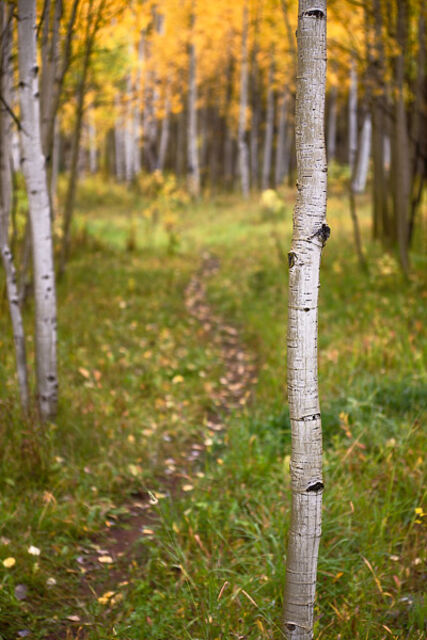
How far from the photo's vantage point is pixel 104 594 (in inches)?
112

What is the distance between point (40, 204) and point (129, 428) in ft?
5.94

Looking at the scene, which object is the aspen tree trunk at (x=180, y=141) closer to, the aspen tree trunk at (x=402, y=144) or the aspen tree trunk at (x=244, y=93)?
the aspen tree trunk at (x=244, y=93)

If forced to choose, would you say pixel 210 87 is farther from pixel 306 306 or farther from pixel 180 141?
pixel 306 306

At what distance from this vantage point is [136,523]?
3.54 meters

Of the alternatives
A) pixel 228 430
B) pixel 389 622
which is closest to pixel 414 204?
pixel 228 430

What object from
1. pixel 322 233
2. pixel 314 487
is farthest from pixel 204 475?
pixel 322 233

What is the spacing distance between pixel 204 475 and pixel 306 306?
7.18 feet

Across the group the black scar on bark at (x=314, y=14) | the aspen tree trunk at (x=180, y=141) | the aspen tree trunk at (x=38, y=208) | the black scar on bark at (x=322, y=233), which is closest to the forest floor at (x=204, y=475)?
the aspen tree trunk at (x=38, y=208)

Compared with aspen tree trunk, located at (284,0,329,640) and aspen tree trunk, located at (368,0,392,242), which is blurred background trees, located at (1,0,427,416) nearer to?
aspen tree trunk, located at (368,0,392,242)

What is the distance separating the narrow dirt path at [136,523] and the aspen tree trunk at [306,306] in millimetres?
629

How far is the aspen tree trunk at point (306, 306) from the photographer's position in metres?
1.89

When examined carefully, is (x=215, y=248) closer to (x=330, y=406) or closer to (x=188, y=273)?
(x=188, y=273)

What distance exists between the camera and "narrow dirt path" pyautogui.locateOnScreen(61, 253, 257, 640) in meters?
2.90

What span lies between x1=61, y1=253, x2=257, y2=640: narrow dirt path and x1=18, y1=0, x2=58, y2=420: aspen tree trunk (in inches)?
41.5
